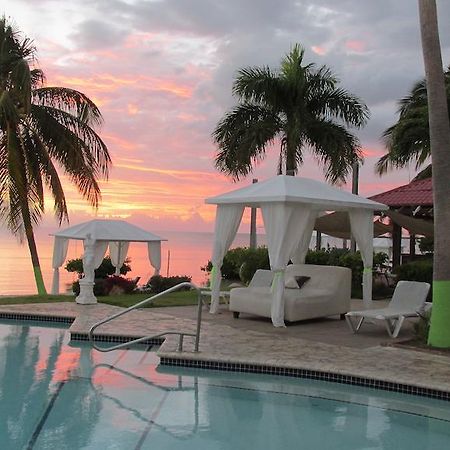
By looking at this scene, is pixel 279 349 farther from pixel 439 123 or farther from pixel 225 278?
pixel 225 278

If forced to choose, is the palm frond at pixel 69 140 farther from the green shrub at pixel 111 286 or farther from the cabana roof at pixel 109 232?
the green shrub at pixel 111 286

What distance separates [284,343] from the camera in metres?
8.48

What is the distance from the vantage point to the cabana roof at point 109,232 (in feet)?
49.7

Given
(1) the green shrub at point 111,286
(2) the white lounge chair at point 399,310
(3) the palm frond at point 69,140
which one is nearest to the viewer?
(2) the white lounge chair at point 399,310

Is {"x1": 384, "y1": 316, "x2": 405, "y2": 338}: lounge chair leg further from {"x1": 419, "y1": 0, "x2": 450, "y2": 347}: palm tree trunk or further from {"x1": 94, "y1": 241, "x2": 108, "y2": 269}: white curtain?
{"x1": 94, "y1": 241, "x2": 108, "y2": 269}: white curtain

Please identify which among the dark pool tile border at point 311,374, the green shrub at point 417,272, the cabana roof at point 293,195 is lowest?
the dark pool tile border at point 311,374

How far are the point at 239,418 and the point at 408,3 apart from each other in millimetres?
7891

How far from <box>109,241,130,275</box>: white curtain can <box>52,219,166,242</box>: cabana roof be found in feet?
4.94

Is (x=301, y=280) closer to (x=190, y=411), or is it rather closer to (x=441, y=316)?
(x=441, y=316)

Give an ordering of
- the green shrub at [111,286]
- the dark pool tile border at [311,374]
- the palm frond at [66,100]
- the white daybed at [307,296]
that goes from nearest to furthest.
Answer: the dark pool tile border at [311,374]
the white daybed at [307,296]
the green shrub at [111,286]
the palm frond at [66,100]

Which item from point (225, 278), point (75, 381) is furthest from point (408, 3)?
point (225, 278)

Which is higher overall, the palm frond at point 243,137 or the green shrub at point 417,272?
the palm frond at point 243,137

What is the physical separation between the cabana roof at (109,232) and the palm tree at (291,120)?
4.31m

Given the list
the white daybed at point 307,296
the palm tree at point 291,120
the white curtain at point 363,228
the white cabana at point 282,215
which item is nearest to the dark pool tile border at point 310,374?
the white cabana at point 282,215
